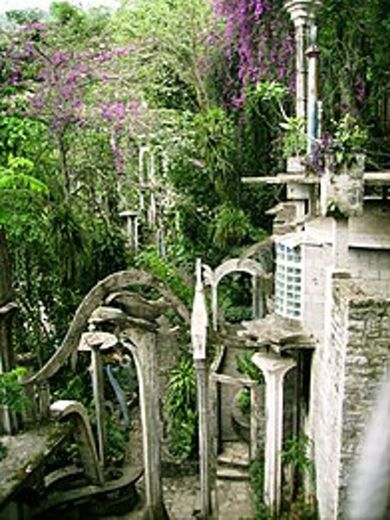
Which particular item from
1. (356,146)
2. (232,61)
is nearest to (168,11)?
(232,61)

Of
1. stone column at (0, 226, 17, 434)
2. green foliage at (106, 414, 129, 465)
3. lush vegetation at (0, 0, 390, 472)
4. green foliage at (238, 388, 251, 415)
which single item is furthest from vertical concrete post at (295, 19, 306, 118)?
green foliage at (106, 414, 129, 465)

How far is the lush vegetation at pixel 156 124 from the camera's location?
333 inches

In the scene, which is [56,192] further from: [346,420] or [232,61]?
[346,420]

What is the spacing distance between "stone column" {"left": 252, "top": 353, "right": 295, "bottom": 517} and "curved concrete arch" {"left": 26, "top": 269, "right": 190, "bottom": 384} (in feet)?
3.50

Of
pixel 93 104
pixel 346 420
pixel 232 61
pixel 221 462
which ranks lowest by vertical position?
pixel 221 462

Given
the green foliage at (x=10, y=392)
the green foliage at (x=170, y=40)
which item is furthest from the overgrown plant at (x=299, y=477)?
the green foliage at (x=170, y=40)

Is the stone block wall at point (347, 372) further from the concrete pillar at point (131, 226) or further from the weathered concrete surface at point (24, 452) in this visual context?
the concrete pillar at point (131, 226)

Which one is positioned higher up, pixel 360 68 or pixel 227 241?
pixel 360 68

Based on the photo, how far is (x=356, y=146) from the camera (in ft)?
16.3

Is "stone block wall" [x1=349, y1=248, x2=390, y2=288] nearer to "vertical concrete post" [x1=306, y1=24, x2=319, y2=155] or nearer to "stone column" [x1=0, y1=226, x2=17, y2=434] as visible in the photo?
"vertical concrete post" [x1=306, y1=24, x2=319, y2=155]

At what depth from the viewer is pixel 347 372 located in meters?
4.79

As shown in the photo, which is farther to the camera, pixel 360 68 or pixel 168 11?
pixel 168 11

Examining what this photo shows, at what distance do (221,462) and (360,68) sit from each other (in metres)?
6.57

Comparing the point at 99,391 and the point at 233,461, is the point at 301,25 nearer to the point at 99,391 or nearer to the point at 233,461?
the point at 99,391
